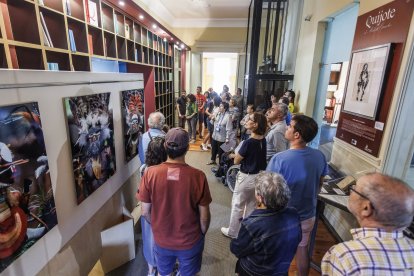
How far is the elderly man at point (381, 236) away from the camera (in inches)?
30.6

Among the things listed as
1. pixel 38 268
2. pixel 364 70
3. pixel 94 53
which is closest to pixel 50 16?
pixel 94 53

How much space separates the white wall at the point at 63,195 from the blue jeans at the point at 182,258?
0.65 m

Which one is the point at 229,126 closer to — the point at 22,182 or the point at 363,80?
the point at 363,80

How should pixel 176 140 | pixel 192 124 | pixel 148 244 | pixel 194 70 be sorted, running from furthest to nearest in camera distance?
pixel 194 70 → pixel 192 124 → pixel 148 244 → pixel 176 140

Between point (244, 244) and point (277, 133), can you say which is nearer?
point (244, 244)

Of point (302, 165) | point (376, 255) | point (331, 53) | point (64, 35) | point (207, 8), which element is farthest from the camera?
point (207, 8)

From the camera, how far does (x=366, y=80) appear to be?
215 centimetres

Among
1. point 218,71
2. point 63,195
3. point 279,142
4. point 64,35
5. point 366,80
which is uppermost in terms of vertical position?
point 218,71

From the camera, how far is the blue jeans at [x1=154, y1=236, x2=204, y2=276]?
1.47 m

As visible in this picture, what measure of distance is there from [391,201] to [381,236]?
142 millimetres

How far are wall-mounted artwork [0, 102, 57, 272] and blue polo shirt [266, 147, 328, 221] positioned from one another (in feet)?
5.15

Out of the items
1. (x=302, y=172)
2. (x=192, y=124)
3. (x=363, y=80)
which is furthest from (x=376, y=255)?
(x=192, y=124)

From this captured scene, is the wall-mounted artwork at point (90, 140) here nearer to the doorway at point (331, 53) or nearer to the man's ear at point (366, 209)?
the man's ear at point (366, 209)

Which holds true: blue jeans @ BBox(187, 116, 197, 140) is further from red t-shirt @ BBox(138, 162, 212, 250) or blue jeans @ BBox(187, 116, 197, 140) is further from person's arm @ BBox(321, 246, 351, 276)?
person's arm @ BBox(321, 246, 351, 276)
